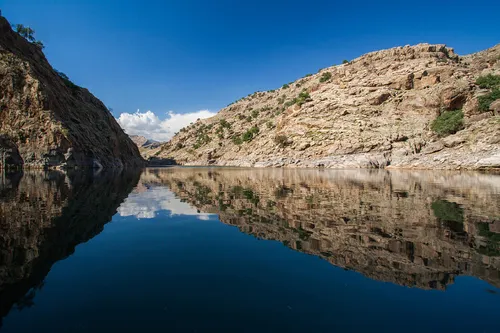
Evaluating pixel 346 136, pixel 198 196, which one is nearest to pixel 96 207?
pixel 198 196

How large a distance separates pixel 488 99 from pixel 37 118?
72045 millimetres

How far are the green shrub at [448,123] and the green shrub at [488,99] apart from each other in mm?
3066

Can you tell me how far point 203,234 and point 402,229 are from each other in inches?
226

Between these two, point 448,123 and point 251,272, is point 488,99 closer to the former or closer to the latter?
point 448,123

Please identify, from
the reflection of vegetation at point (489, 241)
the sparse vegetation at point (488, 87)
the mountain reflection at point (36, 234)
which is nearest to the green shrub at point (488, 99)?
the sparse vegetation at point (488, 87)

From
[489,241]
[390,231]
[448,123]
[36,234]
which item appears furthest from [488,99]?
[36,234]

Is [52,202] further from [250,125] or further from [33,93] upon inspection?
[250,125]

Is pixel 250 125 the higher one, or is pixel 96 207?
pixel 250 125

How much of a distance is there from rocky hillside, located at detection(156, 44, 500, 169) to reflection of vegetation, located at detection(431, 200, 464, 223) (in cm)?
3377

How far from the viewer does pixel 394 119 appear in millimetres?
60188

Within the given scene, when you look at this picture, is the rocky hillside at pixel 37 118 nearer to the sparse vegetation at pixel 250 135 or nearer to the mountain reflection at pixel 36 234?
the mountain reflection at pixel 36 234

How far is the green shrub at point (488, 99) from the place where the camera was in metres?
48.5

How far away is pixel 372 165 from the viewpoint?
52.2 m

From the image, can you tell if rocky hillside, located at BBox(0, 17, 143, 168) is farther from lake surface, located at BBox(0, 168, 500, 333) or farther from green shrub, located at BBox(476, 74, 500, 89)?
green shrub, located at BBox(476, 74, 500, 89)
